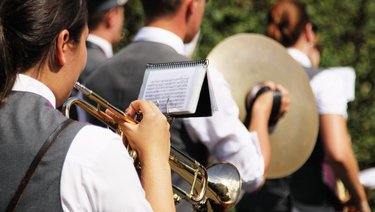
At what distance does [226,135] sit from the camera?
302 cm

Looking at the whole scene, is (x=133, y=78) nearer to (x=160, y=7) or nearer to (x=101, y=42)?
(x=160, y=7)

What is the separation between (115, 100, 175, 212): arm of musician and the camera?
1949 mm

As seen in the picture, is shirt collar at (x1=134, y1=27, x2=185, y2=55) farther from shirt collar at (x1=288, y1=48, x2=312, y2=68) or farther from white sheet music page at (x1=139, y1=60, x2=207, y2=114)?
shirt collar at (x1=288, y1=48, x2=312, y2=68)

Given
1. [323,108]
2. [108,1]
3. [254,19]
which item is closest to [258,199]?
[323,108]

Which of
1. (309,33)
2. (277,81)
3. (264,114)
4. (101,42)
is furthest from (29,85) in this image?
(309,33)

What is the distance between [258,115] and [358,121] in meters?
2.74

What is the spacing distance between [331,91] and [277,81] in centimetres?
41

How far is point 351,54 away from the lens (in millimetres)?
6148

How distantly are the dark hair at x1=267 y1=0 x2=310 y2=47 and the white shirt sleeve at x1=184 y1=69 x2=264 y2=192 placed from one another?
146 cm

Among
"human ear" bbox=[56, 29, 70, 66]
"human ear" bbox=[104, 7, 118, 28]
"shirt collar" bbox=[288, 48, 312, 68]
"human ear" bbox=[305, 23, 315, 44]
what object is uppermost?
"human ear" bbox=[56, 29, 70, 66]

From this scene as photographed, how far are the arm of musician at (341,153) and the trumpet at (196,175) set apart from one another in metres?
1.48

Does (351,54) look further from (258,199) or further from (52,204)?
(52,204)

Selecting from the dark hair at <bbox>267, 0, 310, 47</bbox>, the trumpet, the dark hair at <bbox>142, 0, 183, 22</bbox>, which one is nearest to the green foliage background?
the dark hair at <bbox>267, 0, 310, 47</bbox>

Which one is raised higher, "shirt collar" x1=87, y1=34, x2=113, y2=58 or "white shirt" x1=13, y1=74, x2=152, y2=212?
"white shirt" x1=13, y1=74, x2=152, y2=212
